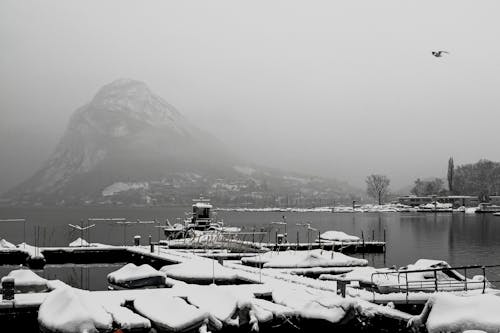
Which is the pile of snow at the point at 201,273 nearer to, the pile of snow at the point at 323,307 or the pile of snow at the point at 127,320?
the pile of snow at the point at 323,307

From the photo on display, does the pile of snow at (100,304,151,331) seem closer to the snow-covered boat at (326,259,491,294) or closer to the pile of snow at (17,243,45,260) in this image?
the snow-covered boat at (326,259,491,294)

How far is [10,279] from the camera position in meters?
29.5

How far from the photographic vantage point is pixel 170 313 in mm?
26891

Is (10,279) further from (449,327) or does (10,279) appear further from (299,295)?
(449,327)

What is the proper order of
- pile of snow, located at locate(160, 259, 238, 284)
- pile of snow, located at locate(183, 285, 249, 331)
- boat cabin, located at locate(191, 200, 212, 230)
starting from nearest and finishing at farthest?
pile of snow, located at locate(183, 285, 249, 331)
pile of snow, located at locate(160, 259, 238, 284)
boat cabin, located at locate(191, 200, 212, 230)

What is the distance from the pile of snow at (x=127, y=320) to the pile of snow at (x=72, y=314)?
407 mm

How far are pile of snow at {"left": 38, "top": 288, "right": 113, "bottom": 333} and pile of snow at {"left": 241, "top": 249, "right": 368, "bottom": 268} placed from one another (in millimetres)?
25706

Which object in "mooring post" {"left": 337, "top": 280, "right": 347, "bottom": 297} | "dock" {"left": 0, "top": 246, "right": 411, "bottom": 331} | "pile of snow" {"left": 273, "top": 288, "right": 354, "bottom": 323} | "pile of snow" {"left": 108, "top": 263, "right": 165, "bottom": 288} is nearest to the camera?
"pile of snow" {"left": 273, "top": 288, "right": 354, "bottom": 323}

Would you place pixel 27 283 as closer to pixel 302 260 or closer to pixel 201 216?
pixel 302 260

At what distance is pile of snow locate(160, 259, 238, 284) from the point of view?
37.7 meters

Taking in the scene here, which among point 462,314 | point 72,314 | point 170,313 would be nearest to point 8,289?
point 72,314

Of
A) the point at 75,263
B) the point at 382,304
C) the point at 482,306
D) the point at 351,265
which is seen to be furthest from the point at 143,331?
the point at 75,263

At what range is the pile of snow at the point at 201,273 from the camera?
3766 cm

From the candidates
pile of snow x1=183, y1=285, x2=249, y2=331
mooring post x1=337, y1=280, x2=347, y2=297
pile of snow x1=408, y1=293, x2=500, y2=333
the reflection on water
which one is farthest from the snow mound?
the reflection on water
